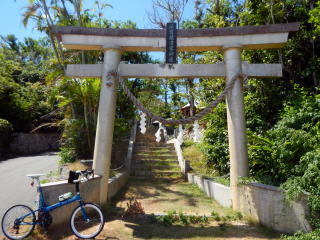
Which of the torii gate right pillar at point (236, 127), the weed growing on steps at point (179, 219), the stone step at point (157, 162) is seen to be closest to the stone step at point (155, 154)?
the stone step at point (157, 162)

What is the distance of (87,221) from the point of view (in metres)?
4.71

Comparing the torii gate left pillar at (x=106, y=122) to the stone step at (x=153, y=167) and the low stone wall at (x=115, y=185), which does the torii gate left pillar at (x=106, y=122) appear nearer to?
the low stone wall at (x=115, y=185)

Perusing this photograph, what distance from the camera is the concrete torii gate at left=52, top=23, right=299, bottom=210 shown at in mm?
6078

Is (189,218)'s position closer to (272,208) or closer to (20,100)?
(272,208)

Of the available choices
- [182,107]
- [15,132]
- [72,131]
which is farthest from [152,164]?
[182,107]

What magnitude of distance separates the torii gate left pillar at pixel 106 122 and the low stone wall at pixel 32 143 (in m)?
15.6

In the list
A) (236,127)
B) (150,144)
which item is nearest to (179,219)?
(236,127)

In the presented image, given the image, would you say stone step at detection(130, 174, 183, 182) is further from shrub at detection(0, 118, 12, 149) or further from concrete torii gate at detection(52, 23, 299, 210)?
shrub at detection(0, 118, 12, 149)

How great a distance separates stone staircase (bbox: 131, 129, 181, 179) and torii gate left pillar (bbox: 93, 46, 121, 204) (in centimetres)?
439

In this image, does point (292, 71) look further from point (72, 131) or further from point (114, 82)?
point (72, 131)

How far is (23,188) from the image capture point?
7.98m

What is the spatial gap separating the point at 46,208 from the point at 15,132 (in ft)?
57.8

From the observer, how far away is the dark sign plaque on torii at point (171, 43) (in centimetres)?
620

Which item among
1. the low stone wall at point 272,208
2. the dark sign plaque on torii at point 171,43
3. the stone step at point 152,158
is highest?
the dark sign plaque on torii at point 171,43
